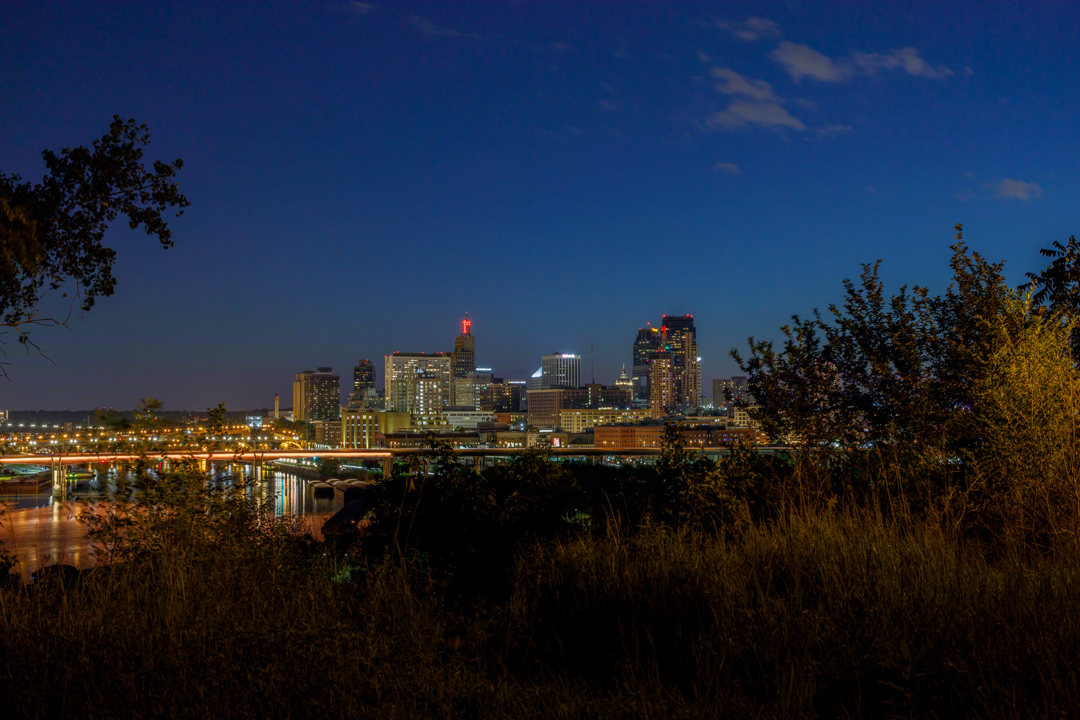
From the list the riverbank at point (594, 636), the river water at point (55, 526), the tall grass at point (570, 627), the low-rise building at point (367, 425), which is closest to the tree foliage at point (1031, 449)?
the tall grass at point (570, 627)

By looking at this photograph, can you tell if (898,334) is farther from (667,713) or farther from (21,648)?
(21,648)

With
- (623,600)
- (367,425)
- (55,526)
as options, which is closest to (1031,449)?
(623,600)

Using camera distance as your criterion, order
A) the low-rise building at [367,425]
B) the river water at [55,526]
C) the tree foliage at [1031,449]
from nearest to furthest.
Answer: the tree foliage at [1031,449]
the river water at [55,526]
the low-rise building at [367,425]

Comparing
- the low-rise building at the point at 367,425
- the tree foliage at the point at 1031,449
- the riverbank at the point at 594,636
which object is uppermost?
the tree foliage at the point at 1031,449

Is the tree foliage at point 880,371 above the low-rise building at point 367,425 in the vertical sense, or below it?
above

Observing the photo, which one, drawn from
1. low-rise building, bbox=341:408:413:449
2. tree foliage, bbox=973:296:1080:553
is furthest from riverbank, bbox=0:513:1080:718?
low-rise building, bbox=341:408:413:449

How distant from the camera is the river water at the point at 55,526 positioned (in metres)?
6.79

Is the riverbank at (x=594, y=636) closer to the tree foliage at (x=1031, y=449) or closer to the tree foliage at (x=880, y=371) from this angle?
the tree foliage at (x=1031, y=449)

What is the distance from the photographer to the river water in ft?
22.3

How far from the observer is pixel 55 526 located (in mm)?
18766

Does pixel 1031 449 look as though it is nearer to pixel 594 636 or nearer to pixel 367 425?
pixel 594 636

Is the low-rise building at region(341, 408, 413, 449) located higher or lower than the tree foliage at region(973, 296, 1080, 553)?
lower

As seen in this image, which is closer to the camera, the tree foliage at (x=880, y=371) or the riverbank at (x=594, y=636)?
the riverbank at (x=594, y=636)

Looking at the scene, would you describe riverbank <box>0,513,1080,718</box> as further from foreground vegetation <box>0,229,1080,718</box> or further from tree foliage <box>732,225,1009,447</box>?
tree foliage <box>732,225,1009,447</box>
